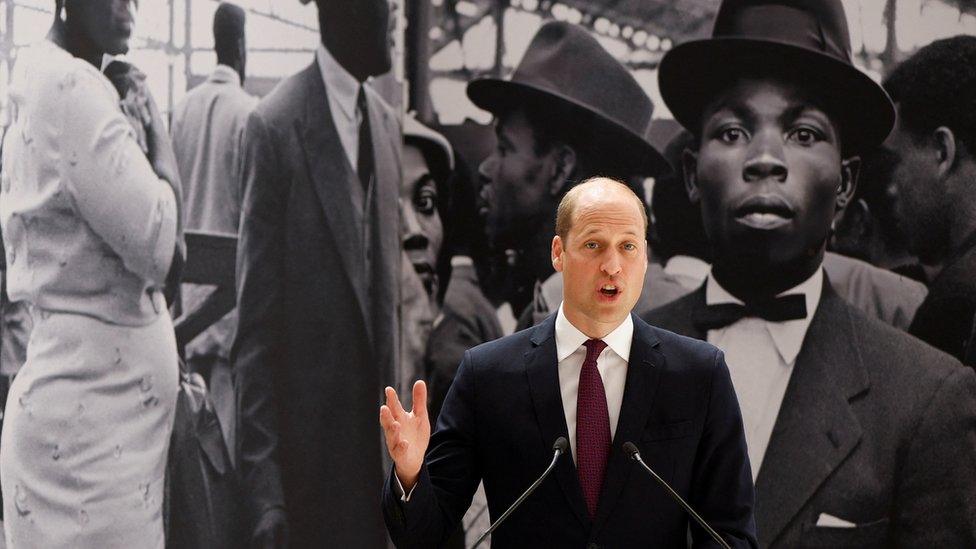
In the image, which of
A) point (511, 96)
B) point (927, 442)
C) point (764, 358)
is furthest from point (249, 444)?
point (927, 442)

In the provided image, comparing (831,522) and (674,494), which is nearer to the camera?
(674,494)

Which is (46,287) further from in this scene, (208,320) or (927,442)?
(927,442)

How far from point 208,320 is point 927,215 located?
2.82m

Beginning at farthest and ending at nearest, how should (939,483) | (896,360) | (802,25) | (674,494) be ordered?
(802,25), (896,360), (939,483), (674,494)

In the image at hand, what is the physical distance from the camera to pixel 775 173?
11.9 feet

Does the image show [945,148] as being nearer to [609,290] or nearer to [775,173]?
[775,173]

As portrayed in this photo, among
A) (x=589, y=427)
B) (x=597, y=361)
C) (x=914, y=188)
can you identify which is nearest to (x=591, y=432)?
(x=589, y=427)

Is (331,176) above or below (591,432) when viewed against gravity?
below

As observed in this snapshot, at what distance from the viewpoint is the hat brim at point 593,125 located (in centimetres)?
384

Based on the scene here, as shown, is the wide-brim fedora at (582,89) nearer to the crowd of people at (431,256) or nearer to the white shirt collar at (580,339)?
the crowd of people at (431,256)

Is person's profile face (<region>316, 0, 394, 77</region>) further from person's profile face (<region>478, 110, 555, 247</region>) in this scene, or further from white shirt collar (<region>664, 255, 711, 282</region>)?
white shirt collar (<region>664, 255, 711, 282</region>)

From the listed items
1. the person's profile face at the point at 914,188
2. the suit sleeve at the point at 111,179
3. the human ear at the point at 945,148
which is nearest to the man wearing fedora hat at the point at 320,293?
the suit sleeve at the point at 111,179

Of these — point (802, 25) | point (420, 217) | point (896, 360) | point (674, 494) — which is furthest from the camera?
point (420, 217)

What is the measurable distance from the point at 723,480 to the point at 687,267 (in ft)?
7.85
